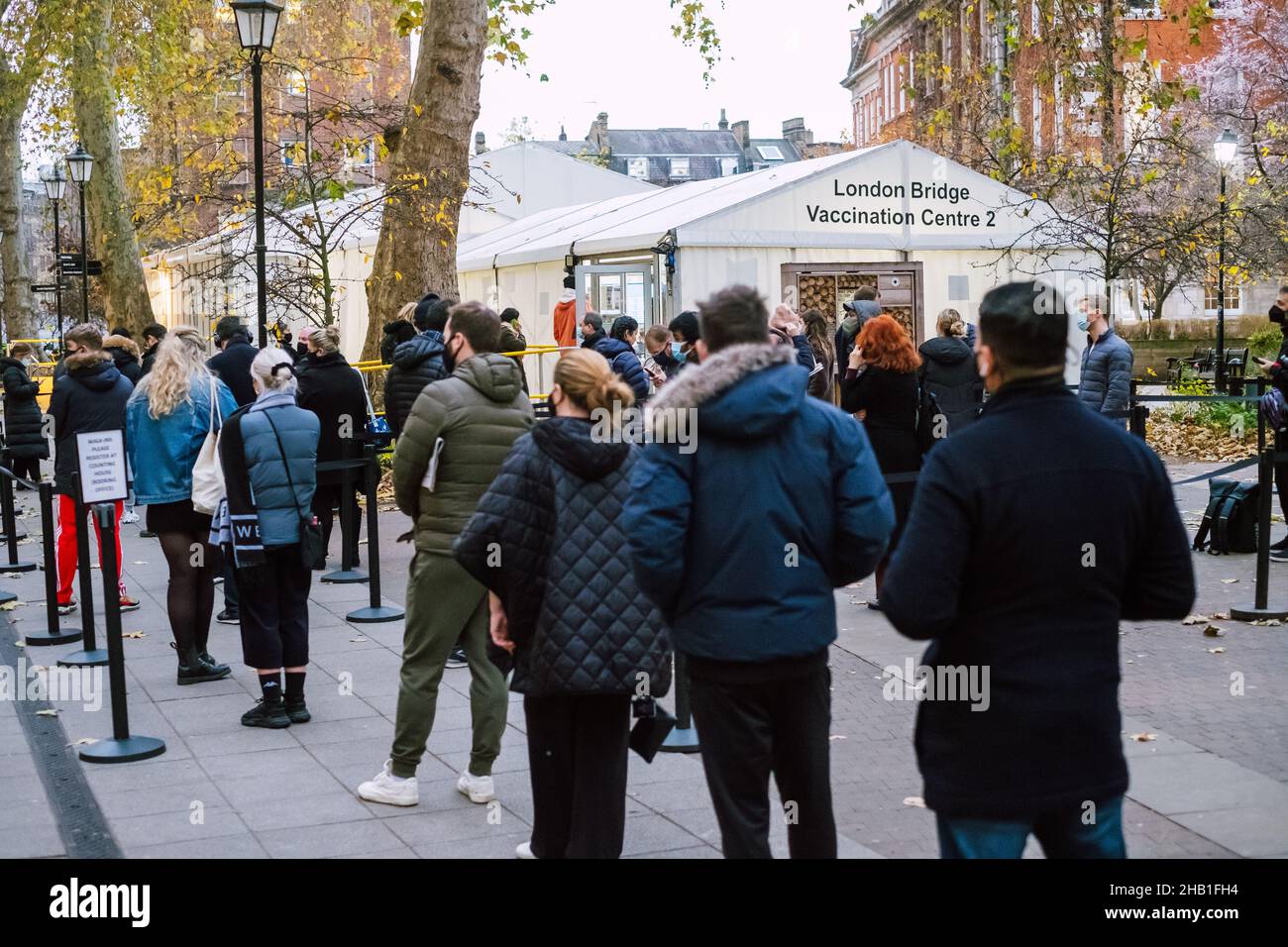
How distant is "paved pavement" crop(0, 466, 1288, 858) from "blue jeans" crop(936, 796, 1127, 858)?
6.84 feet

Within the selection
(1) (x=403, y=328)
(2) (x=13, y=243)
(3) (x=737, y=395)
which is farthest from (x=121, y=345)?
(2) (x=13, y=243)

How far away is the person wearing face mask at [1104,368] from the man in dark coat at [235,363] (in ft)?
21.5

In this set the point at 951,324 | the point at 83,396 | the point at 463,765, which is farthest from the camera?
the point at 951,324

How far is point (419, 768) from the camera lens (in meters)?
6.54

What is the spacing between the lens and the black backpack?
11.8 m

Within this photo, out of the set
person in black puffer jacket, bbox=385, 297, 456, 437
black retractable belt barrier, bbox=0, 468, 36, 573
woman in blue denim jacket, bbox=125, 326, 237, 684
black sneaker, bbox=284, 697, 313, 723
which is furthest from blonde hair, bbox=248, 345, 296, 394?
black retractable belt barrier, bbox=0, 468, 36, 573

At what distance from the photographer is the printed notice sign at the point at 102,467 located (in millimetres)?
7137

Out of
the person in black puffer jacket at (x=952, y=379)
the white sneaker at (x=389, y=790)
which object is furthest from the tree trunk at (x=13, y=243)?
the white sneaker at (x=389, y=790)

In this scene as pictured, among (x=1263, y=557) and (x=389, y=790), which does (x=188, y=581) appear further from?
(x=1263, y=557)

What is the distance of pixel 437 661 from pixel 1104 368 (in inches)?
300

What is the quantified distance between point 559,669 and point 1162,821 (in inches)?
99.1

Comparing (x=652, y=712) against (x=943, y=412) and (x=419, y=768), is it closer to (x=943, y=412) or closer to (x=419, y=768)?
(x=419, y=768)

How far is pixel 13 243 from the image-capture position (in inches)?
1278
